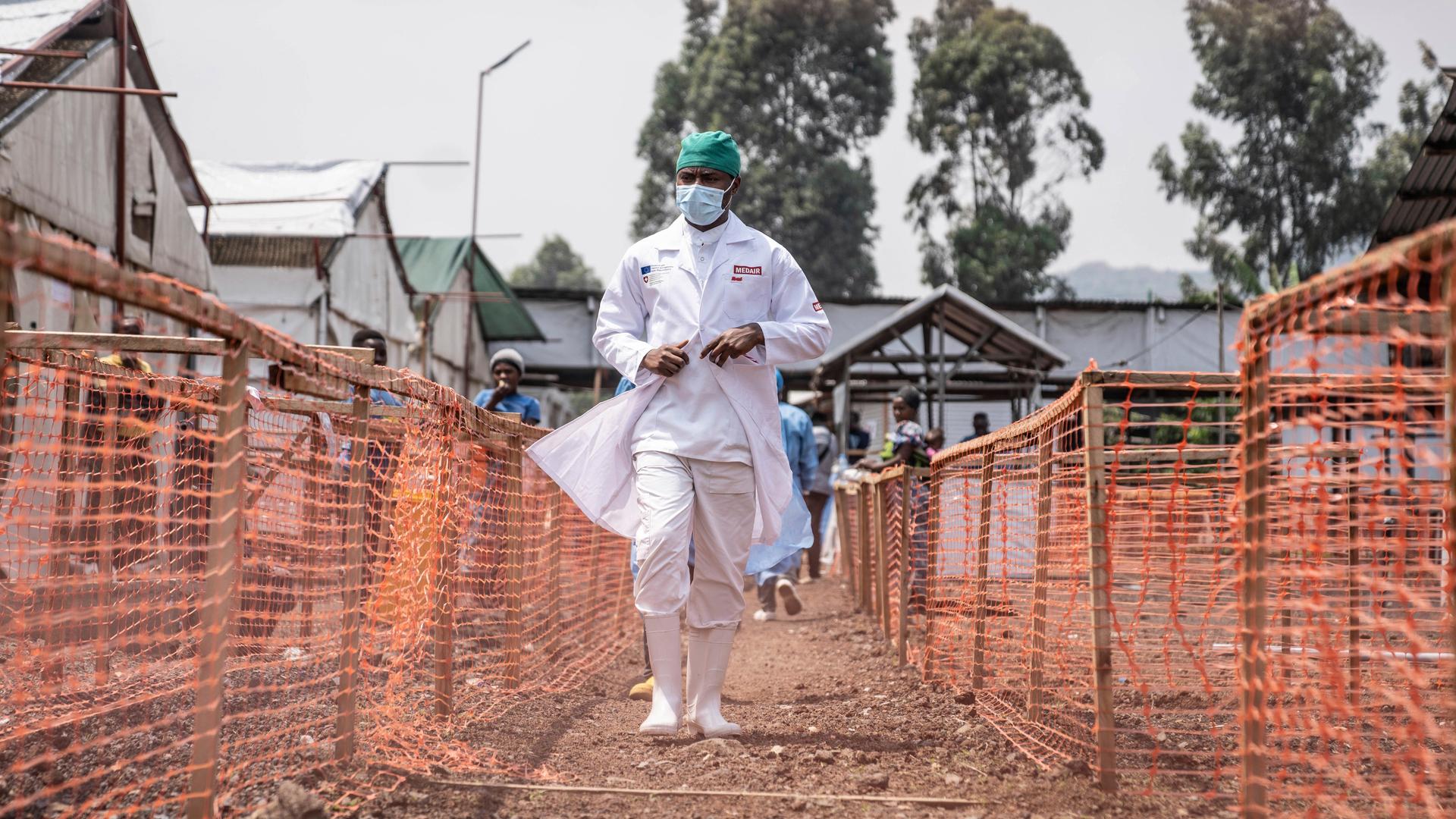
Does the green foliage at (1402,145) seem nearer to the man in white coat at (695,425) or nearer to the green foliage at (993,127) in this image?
the green foliage at (993,127)

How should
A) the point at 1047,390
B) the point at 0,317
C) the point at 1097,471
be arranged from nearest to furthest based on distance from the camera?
the point at 0,317, the point at 1097,471, the point at 1047,390

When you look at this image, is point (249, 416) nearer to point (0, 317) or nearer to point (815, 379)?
point (0, 317)

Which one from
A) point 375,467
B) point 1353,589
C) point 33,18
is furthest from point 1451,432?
point 33,18

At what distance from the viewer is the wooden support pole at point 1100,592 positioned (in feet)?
11.3

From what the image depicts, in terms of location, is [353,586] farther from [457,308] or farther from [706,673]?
[457,308]

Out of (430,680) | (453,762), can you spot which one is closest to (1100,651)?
(453,762)

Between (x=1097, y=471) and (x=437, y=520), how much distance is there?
236 centimetres

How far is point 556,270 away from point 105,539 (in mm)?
71749

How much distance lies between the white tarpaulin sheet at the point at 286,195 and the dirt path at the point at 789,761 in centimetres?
1326

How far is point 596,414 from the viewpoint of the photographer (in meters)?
4.92

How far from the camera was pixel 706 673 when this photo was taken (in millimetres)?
4680

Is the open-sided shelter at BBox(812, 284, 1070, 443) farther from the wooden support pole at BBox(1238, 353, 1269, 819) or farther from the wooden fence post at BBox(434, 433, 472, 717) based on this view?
the wooden support pole at BBox(1238, 353, 1269, 819)

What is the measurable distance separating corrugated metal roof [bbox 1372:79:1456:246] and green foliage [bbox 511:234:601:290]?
6024 cm

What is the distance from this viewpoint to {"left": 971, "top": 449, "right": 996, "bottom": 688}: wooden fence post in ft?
17.2
